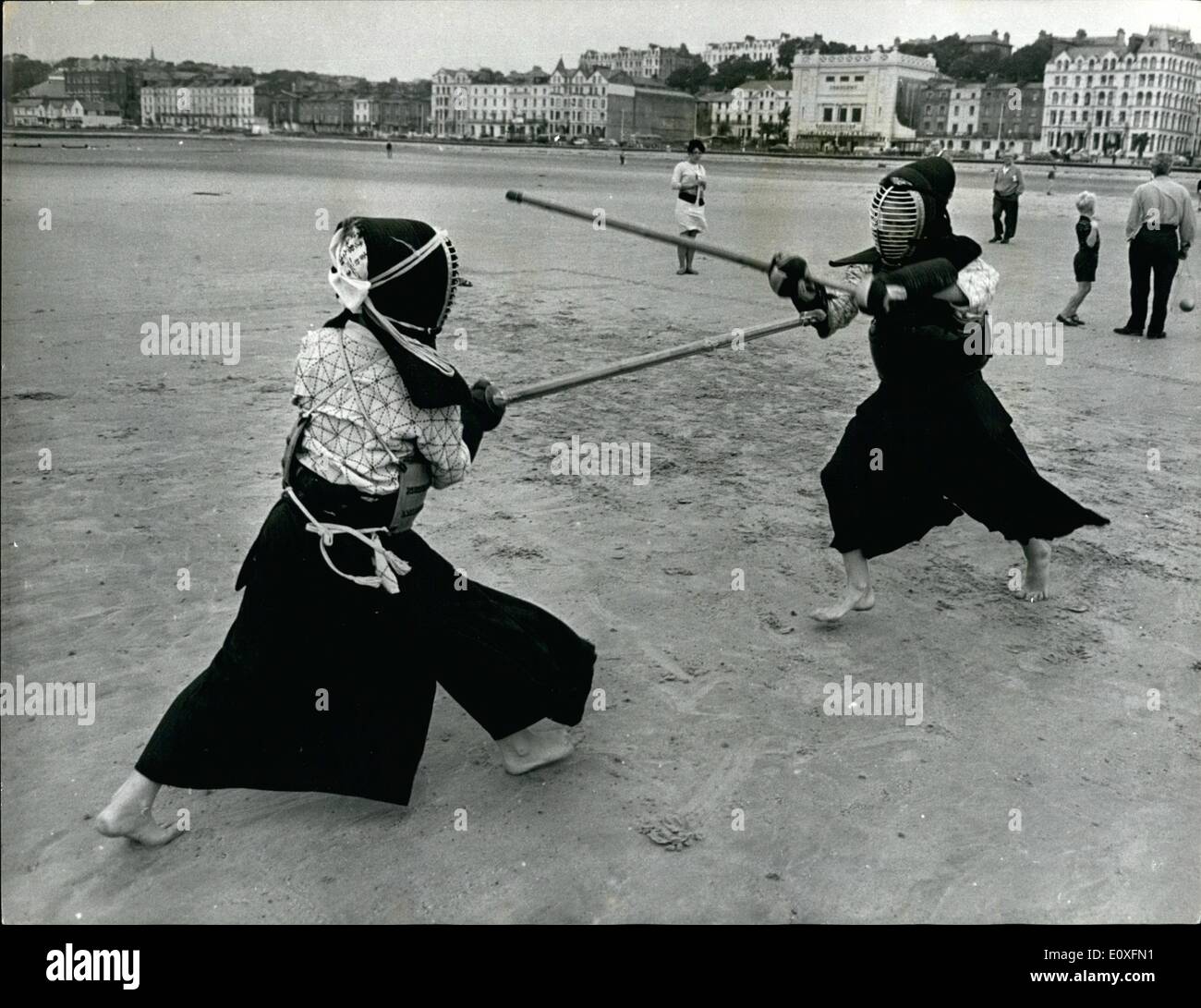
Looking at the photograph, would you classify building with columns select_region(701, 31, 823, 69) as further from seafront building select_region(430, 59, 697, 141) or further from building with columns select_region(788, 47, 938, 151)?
seafront building select_region(430, 59, 697, 141)

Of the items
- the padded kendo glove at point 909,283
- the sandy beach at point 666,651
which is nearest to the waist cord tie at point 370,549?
the sandy beach at point 666,651

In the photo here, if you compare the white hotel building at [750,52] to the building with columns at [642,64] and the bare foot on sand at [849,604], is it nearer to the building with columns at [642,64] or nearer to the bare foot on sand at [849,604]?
the building with columns at [642,64]

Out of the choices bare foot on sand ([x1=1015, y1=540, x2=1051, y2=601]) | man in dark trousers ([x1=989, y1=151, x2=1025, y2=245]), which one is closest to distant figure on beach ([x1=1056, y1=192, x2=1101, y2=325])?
man in dark trousers ([x1=989, y1=151, x2=1025, y2=245])

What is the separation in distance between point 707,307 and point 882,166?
3547 cm

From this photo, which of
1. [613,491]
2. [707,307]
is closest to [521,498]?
[613,491]

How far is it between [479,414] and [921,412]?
2008 mm

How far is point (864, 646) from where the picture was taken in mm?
4512

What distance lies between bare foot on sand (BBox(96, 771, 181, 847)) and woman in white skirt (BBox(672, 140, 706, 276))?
42.1 feet

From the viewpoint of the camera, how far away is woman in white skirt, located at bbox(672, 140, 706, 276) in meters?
15.3

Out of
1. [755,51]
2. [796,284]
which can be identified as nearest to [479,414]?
[796,284]

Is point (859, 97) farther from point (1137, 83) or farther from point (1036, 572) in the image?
point (1036, 572)

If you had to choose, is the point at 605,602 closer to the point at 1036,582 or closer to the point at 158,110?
the point at 1036,582

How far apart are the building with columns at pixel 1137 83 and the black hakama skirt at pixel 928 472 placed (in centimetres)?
154

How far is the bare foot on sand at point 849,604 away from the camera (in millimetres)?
4652
